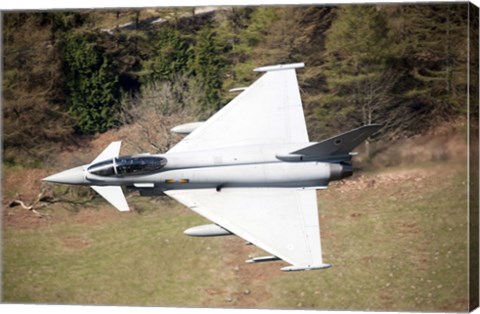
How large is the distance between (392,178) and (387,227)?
1.20m

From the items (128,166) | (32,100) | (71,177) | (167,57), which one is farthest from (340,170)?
(32,100)

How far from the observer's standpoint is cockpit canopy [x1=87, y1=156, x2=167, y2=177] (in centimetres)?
1814

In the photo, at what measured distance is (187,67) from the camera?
2028 centimetres

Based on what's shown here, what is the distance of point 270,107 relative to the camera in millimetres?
19109

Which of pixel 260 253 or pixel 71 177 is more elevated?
pixel 71 177

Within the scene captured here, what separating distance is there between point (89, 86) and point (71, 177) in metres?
3.01

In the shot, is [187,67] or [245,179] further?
[187,67]

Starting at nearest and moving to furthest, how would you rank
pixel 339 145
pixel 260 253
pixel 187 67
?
pixel 339 145 → pixel 260 253 → pixel 187 67

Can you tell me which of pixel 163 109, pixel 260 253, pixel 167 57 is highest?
pixel 167 57

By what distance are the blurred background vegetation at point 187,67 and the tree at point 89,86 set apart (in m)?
0.03

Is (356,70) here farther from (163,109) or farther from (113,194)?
(113,194)

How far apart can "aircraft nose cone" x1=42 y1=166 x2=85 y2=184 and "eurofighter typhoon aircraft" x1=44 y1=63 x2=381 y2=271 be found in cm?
2

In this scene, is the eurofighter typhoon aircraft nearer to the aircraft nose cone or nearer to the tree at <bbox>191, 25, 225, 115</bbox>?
the aircraft nose cone

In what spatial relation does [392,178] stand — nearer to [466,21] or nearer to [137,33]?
[466,21]
